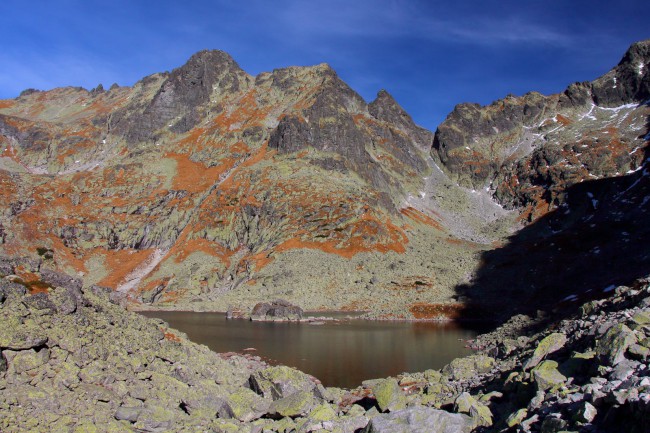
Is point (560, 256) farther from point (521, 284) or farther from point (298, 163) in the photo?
point (298, 163)

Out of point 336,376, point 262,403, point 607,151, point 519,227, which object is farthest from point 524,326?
point 607,151

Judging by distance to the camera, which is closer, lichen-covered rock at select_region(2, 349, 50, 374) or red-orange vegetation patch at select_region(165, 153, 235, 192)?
lichen-covered rock at select_region(2, 349, 50, 374)

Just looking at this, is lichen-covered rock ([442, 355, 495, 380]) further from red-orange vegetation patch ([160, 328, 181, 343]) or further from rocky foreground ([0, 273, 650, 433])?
red-orange vegetation patch ([160, 328, 181, 343])

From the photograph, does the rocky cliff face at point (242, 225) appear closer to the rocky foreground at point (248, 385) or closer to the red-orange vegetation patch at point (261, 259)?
the red-orange vegetation patch at point (261, 259)

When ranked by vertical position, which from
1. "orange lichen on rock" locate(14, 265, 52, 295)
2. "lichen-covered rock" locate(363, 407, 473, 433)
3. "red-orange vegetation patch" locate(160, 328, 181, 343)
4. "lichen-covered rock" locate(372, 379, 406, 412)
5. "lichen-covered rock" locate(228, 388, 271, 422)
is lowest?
"lichen-covered rock" locate(228, 388, 271, 422)

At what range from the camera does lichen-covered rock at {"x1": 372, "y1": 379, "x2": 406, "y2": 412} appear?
930 inches

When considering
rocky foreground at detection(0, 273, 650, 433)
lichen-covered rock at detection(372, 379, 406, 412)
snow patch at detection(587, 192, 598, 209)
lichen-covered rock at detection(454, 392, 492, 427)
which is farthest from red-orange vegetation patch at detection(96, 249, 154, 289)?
snow patch at detection(587, 192, 598, 209)

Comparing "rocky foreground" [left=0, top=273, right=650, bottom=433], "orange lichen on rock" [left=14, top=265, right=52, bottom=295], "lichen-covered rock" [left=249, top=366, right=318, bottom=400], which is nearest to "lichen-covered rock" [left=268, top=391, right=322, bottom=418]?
"rocky foreground" [left=0, top=273, right=650, bottom=433]

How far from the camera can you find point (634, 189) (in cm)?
13275

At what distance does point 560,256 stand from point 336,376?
76053 mm

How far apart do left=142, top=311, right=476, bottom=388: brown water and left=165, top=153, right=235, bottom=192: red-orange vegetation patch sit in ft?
292

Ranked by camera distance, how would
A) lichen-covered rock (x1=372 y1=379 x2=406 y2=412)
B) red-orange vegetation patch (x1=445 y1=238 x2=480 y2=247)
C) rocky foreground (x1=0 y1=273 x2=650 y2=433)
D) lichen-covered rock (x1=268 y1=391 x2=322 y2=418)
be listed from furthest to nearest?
red-orange vegetation patch (x1=445 y1=238 x2=480 y2=247) → lichen-covered rock (x1=372 y1=379 x2=406 y2=412) → lichen-covered rock (x1=268 y1=391 x2=322 y2=418) → rocky foreground (x1=0 y1=273 x2=650 y2=433)

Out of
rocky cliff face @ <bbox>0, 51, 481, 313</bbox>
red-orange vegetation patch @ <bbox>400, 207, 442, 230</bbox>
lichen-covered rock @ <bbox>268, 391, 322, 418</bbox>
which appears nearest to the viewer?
lichen-covered rock @ <bbox>268, 391, 322, 418</bbox>

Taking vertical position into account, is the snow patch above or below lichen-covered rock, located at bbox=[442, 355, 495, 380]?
above
